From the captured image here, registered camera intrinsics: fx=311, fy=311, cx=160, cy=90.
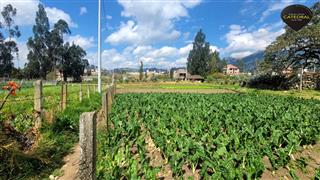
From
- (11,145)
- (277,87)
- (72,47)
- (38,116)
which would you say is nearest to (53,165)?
(11,145)

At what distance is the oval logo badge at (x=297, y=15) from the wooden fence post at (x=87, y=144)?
1618 cm

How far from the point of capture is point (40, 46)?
2884 inches

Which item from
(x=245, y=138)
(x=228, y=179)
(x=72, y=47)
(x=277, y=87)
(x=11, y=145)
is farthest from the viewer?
(x=72, y=47)

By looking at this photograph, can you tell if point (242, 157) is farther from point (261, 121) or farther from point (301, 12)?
point (301, 12)

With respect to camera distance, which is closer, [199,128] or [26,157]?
[26,157]

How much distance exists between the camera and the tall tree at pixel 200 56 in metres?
92.1

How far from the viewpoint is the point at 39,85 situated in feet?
24.6

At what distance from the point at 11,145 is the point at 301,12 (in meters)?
16.7

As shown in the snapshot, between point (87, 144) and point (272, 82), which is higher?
point (87, 144)

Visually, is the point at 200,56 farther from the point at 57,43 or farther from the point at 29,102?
the point at 29,102

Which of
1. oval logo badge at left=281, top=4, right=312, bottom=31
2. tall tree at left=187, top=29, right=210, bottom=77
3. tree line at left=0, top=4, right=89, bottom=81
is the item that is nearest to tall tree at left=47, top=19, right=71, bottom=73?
tree line at left=0, top=4, right=89, bottom=81

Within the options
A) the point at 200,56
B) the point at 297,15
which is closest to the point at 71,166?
the point at 297,15

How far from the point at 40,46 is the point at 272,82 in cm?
5480

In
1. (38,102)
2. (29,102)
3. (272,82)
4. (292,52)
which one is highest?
(292,52)
